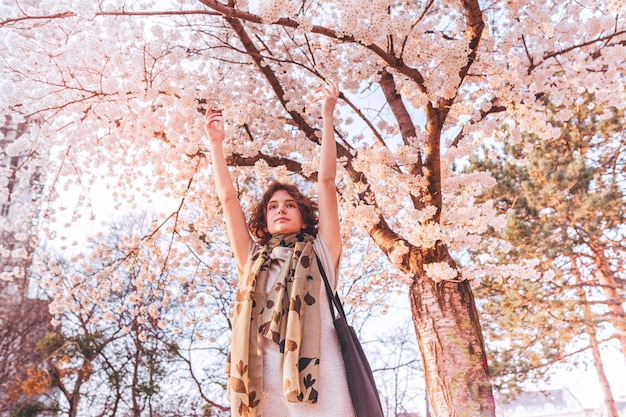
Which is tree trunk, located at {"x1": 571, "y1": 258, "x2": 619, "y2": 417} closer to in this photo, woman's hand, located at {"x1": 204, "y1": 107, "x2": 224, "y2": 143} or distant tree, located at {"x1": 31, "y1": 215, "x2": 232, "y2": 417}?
distant tree, located at {"x1": 31, "y1": 215, "x2": 232, "y2": 417}

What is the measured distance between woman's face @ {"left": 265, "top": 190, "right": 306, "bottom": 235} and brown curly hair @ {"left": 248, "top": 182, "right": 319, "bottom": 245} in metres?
0.02

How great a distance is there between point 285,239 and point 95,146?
3.29 m

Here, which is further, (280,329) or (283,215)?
(283,215)

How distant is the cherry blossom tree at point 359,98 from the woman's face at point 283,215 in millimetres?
978

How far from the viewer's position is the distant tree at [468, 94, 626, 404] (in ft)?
32.4

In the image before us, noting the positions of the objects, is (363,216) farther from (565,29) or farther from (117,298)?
(117,298)

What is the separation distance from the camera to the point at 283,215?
7.19ft

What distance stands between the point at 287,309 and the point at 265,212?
2.21ft

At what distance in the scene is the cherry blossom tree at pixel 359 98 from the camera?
10.3 ft

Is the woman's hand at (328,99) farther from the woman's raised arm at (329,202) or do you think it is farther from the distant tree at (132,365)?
the distant tree at (132,365)

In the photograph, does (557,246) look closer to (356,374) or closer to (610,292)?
(610,292)

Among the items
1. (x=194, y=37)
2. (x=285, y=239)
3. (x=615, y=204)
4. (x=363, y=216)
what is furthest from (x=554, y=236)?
(x=285, y=239)

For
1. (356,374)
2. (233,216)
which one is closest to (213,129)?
(233,216)

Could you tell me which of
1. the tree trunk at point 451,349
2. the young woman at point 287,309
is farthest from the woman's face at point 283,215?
the tree trunk at point 451,349
